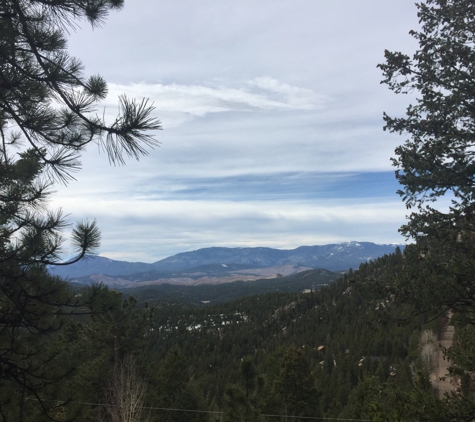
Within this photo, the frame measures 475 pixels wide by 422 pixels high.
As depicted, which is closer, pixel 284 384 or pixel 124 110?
pixel 124 110

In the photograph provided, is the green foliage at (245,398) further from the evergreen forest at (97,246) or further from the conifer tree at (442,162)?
the conifer tree at (442,162)

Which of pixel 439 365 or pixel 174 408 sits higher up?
pixel 174 408

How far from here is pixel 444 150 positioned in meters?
7.25

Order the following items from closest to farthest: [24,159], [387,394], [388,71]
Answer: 1. [24,159]
2. [387,394]
3. [388,71]

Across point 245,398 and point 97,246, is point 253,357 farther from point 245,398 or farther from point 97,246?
point 97,246

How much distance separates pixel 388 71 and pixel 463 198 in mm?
3604

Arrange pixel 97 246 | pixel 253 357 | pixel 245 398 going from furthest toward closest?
1. pixel 253 357
2. pixel 245 398
3. pixel 97 246

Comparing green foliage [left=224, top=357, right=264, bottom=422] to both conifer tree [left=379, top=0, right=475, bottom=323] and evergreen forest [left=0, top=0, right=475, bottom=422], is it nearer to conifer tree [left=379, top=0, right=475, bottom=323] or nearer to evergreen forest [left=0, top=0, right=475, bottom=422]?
evergreen forest [left=0, top=0, right=475, bottom=422]

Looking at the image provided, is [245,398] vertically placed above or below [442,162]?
below

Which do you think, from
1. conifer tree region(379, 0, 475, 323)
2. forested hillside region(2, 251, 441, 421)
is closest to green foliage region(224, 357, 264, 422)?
forested hillside region(2, 251, 441, 421)

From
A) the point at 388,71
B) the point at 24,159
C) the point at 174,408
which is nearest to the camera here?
the point at 24,159

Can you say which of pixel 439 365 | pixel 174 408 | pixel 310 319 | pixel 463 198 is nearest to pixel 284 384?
pixel 174 408

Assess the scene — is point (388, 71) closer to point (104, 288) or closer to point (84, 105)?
point (84, 105)

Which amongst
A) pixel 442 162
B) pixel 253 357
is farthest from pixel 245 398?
pixel 442 162
